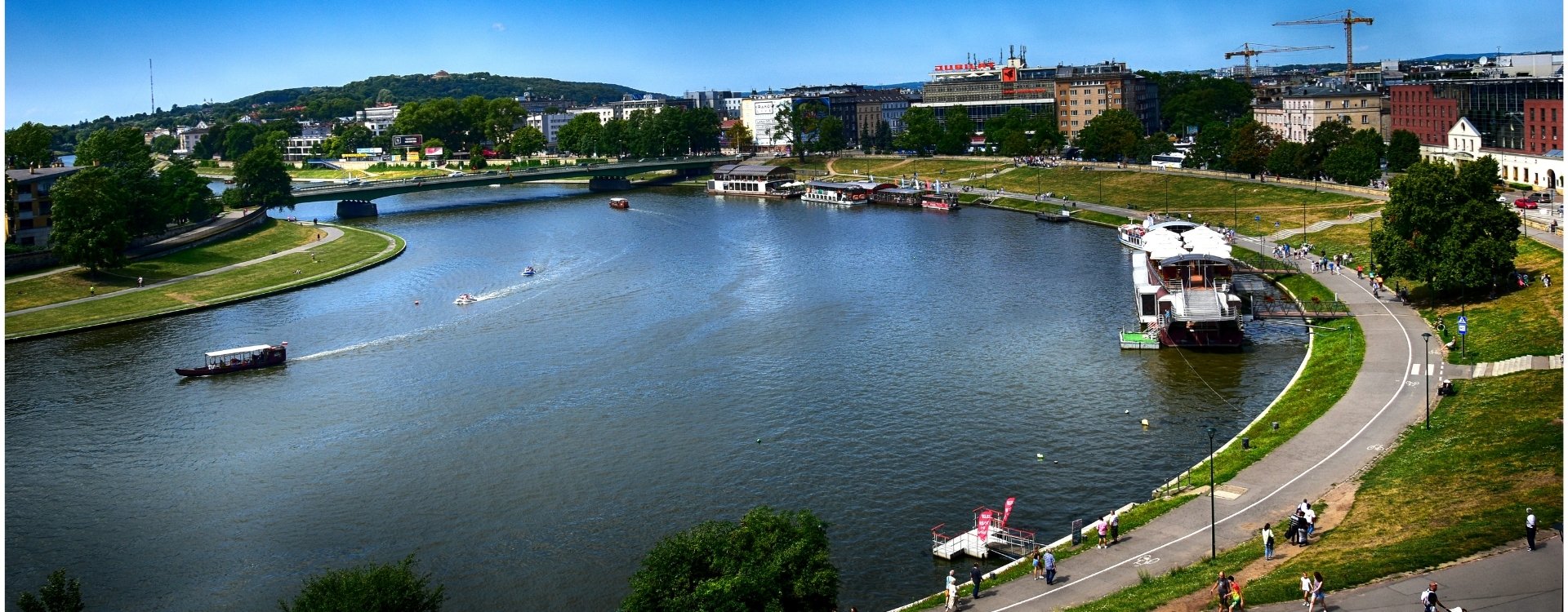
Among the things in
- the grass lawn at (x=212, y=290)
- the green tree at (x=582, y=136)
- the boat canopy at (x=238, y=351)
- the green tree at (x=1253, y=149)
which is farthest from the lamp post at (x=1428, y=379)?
the green tree at (x=582, y=136)

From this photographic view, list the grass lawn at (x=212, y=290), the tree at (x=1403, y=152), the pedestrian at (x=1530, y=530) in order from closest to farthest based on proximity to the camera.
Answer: the pedestrian at (x=1530, y=530)
the grass lawn at (x=212, y=290)
the tree at (x=1403, y=152)

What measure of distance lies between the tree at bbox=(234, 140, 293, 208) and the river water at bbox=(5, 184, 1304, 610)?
4157 cm

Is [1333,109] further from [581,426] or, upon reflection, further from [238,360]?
[238,360]

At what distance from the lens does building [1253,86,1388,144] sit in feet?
393

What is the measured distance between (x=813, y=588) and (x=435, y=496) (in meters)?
16.8

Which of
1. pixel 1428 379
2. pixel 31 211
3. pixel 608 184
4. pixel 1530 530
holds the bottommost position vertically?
pixel 1530 530

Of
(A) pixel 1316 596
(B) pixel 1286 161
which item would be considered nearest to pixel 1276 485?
(A) pixel 1316 596

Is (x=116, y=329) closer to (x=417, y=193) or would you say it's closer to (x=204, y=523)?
(x=204, y=523)

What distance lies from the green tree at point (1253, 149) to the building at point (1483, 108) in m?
10.6

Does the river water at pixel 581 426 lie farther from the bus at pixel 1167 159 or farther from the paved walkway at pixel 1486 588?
the bus at pixel 1167 159

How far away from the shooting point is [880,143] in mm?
177250

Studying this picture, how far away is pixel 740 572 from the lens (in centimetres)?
2498

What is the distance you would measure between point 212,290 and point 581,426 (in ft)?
137

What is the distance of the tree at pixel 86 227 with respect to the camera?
7531 centimetres
